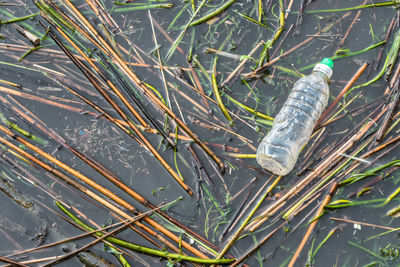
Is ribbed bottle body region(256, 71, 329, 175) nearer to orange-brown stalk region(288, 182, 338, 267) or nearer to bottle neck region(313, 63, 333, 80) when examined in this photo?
bottle neck region(313, 63, 333, 80)

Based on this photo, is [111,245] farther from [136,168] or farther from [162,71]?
[162,71]

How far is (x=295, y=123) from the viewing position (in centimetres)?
280

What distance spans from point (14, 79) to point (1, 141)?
1.49ft

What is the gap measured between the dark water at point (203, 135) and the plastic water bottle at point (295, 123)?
2.3 inches

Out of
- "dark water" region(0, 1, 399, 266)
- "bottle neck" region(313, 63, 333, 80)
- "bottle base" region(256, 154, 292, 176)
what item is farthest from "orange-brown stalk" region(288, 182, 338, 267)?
"bottle neck" region(313, 63, 333, 80)

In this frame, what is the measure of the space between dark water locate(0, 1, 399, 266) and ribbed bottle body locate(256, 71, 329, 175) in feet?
0.20

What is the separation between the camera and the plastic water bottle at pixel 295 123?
8.91 feet

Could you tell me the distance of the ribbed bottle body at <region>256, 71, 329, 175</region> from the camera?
272cm

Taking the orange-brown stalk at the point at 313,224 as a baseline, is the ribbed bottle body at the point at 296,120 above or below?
above

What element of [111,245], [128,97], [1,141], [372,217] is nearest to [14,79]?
[1,141]

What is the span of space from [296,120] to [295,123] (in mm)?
21

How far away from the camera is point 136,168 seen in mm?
2762

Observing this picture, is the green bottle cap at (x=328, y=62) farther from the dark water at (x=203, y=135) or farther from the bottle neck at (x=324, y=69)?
the dark water at (x=203, y=135)

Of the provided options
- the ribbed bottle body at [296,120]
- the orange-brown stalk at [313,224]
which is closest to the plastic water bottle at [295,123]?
the ribbed bottle body at [296,120]
